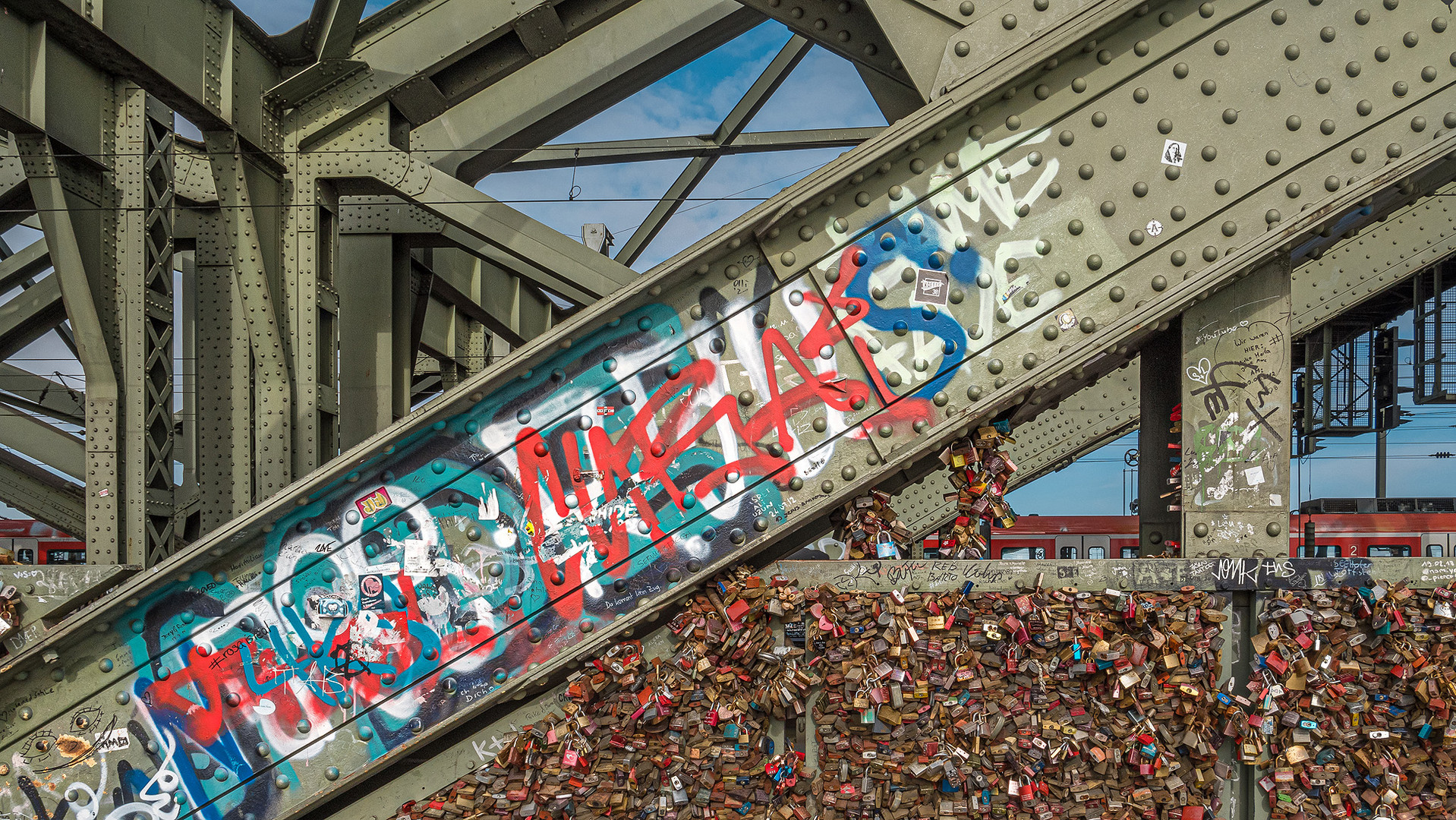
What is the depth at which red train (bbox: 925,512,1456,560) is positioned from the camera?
48.0 feet

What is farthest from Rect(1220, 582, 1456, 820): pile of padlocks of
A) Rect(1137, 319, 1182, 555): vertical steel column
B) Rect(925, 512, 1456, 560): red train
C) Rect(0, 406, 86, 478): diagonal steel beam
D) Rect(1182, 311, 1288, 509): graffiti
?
Rect(0, 406, 86, 478): diagonal steel beam

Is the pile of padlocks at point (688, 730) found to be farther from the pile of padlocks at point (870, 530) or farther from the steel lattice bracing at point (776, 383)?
the pile of padlocks at point (870, 530)

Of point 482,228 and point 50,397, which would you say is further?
point 50,397

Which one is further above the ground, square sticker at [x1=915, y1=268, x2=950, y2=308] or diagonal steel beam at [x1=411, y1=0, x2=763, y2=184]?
diagonal steel beam at [x1=411, y1=0, x2=763, y2=184]

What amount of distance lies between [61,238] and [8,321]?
23.7ft

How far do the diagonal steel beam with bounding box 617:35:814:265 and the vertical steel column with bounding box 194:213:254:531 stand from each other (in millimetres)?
5499

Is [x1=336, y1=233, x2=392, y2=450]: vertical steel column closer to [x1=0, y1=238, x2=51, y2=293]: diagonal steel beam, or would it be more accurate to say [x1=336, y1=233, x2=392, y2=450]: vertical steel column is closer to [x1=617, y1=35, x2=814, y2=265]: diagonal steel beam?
[x1=617, y1=35, x2=814, y2=265]: diagonal steel beam

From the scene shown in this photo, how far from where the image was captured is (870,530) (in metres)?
4.30

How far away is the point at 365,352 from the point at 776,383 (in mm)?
5858

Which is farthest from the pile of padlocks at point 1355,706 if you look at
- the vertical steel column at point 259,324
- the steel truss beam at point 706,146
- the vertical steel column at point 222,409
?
the steel truss beam at point 706,146

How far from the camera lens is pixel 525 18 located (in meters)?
6.84

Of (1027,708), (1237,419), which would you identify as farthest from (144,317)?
(1237,419)

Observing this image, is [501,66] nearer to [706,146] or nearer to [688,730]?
[706,146]

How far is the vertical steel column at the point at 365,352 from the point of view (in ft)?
28.1
